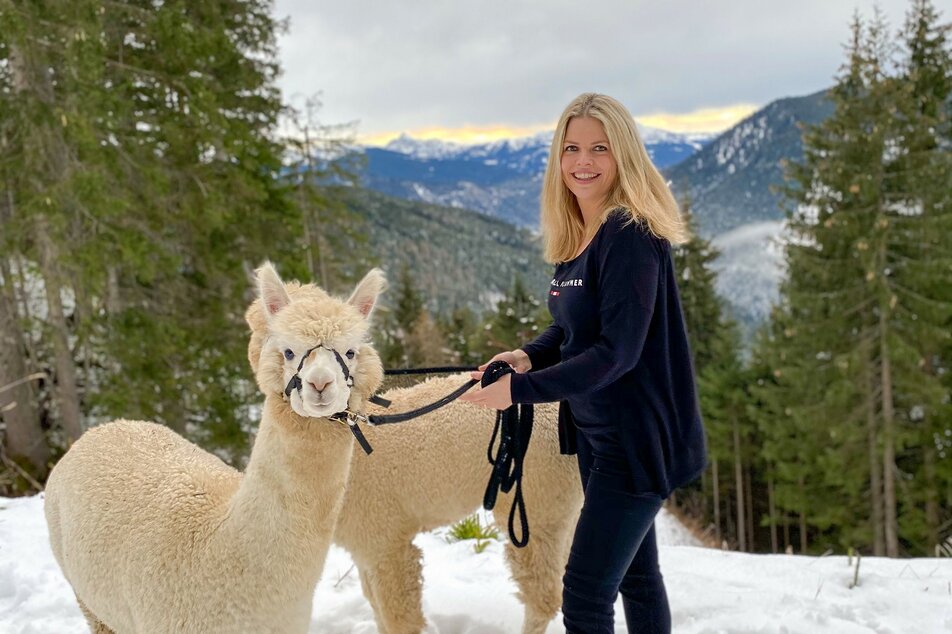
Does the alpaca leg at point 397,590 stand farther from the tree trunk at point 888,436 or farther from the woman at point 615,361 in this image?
the tree trunk at point 888,436

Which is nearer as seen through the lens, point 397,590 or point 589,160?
point 589,160

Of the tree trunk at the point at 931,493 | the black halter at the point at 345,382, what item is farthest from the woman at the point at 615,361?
the tree trunk at the point at 931,493

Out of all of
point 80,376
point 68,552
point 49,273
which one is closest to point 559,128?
point 68,552

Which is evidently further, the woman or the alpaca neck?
the alpaca neck

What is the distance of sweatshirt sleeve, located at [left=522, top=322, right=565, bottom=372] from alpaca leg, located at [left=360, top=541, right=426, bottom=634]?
1.37 m

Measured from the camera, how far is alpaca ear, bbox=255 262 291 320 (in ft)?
7.04

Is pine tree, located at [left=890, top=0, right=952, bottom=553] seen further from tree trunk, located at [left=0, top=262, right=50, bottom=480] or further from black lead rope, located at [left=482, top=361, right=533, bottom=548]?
tree trunk, located at [left=0, top=262, right=50, bottom=480]

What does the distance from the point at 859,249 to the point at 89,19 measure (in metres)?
14.5

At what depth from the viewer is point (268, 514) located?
84.3 inches

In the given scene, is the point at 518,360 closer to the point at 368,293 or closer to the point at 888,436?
the point at 368,293

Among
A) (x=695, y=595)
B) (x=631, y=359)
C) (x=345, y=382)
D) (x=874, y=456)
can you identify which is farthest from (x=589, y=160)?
(x=874, y=456)

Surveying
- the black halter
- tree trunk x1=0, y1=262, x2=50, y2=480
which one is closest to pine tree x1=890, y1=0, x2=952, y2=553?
the black halter

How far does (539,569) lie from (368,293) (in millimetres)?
1827

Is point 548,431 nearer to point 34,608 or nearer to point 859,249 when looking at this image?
point 34,608
